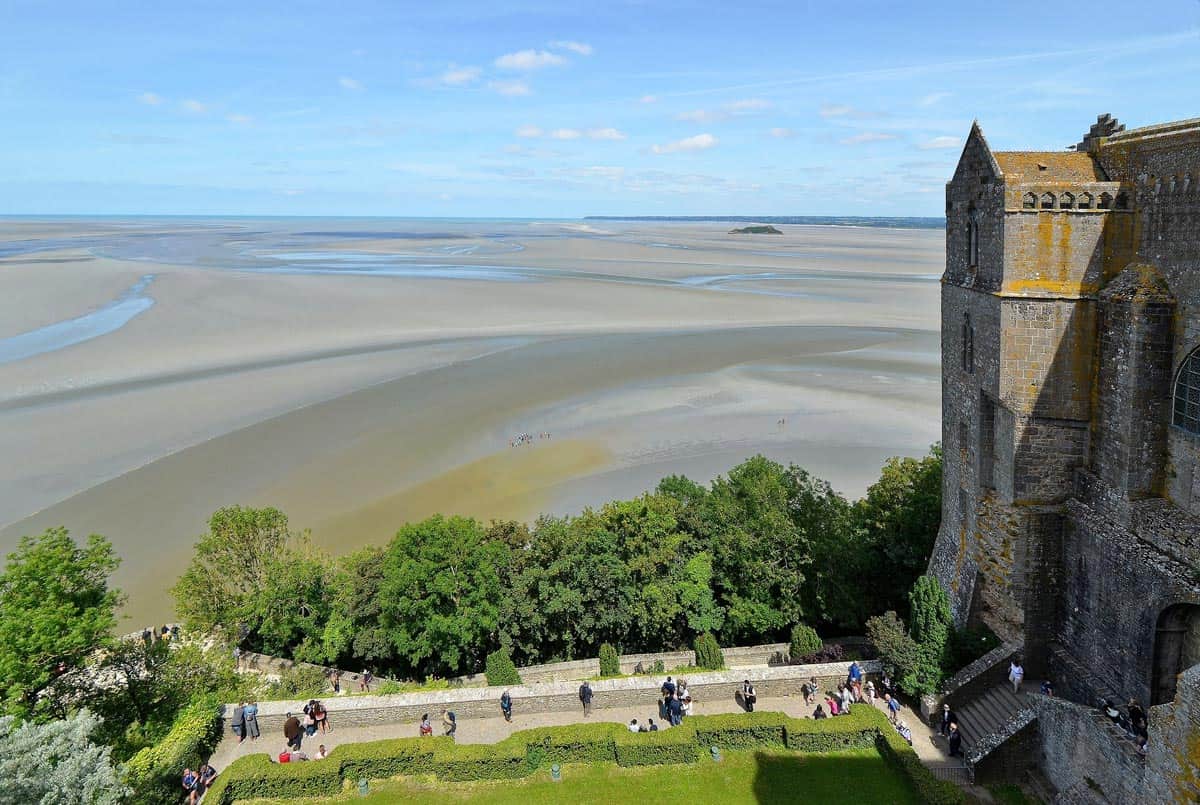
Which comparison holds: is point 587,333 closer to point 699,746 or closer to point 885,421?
point 885,421

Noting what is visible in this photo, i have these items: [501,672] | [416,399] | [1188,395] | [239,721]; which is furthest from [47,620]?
[416,399]

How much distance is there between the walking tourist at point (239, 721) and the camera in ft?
68.9

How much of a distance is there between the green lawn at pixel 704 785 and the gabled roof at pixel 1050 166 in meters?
14.2

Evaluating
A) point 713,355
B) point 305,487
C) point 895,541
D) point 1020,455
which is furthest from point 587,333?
point 1020,455

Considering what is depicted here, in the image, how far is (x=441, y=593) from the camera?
81.8ft

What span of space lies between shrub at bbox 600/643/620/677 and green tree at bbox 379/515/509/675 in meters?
3.64

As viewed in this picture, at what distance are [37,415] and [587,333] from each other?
140 feet

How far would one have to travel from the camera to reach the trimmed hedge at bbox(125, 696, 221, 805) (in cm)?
1759

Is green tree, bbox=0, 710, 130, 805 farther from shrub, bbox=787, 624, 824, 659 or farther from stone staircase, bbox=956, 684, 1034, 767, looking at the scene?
stone staircase, bbox=956, 684, 1034, 767

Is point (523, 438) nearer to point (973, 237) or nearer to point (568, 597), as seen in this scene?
point (568, 597)

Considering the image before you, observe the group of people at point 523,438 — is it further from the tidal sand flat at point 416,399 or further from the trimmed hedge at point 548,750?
the trimmed hedge at point 548,750

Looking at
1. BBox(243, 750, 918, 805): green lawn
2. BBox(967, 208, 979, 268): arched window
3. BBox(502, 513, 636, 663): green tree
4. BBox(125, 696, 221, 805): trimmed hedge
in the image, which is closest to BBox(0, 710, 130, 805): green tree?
BBox(125, 696, 221, 805): trimmed hedge

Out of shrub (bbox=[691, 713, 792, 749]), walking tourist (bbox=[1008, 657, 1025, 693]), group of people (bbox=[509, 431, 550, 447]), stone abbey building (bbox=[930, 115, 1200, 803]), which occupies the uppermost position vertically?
stone abbey building (bbox=[930, 115, 1200, 803])

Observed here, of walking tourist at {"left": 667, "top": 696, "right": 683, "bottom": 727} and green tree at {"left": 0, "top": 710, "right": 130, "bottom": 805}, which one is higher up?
green tree at {"left": 0, "top": 710, "right": 130, "bottom": 805}
